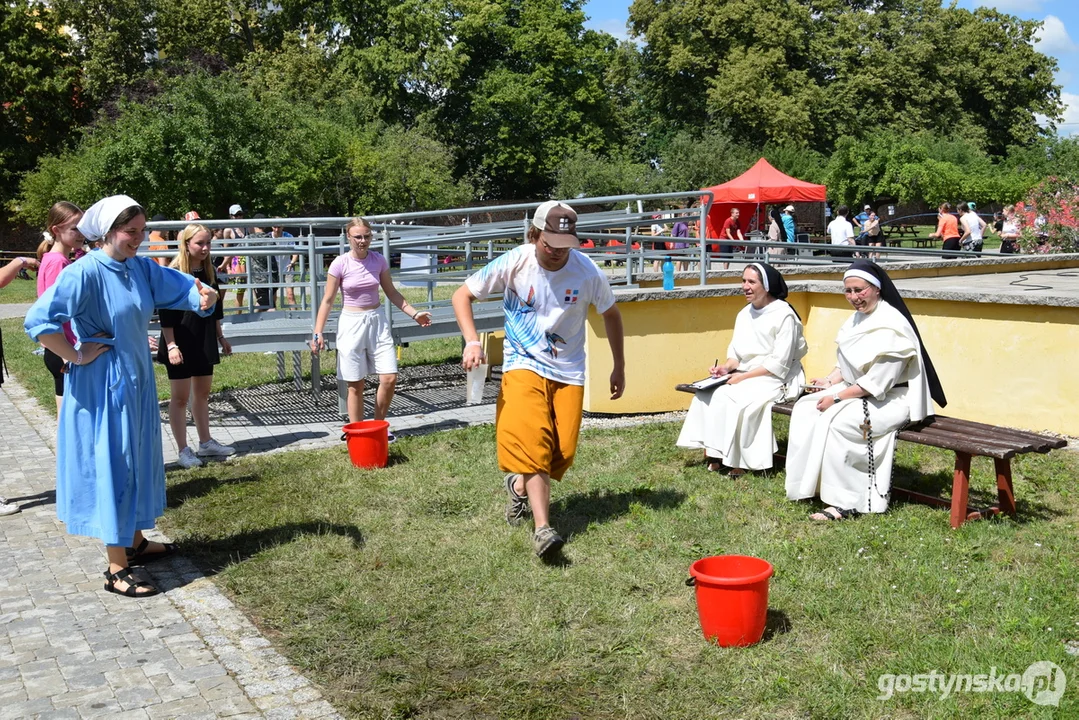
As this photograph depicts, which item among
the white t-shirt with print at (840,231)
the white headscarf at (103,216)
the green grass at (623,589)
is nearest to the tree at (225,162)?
the white t-shirt with print at (840,231)

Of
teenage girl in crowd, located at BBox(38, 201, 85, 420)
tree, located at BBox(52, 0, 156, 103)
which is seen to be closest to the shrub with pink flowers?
teenage girl in crowd, located at BBox(38, 201, 85, 420)

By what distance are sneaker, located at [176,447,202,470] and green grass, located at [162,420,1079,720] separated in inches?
12.5

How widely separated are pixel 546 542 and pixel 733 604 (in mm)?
1365

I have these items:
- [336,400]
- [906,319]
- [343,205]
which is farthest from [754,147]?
[906,319]

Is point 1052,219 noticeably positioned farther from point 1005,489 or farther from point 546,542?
point 546,542

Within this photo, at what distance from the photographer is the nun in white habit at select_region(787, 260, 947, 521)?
6.48 meters

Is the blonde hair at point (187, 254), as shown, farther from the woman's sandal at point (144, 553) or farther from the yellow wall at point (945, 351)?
the yellow wall at point (945, 351)

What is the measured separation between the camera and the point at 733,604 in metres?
4.54

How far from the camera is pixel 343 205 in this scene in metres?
36.8

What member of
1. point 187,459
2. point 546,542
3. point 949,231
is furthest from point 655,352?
point 949,231

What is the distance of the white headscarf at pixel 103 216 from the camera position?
539cm

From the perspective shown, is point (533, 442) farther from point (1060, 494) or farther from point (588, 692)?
point (1060, 494)

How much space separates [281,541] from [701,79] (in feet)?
170

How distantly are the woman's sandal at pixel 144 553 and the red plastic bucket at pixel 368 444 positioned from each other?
6.57ft
